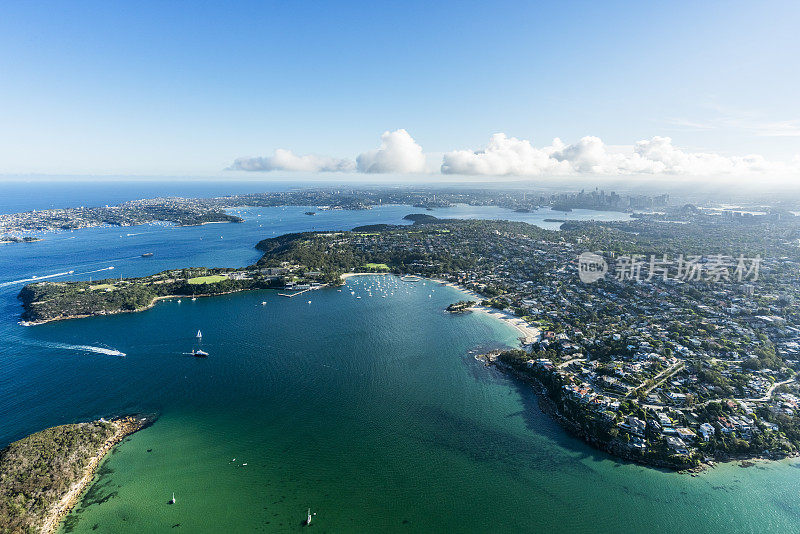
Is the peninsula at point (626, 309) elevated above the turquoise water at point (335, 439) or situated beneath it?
elevated above

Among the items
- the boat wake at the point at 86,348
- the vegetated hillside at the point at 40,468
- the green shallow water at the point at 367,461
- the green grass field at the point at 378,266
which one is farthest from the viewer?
the green grass field at the point at 378,266

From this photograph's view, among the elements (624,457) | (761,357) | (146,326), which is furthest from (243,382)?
(761,357)

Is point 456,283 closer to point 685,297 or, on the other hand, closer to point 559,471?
point 685,297
